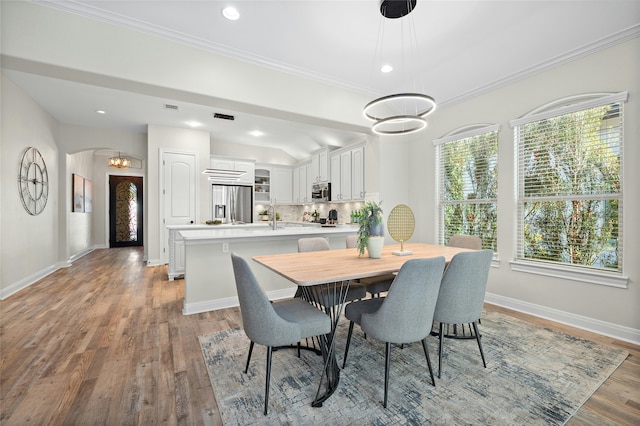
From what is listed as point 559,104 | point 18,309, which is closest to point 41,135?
point 18,309

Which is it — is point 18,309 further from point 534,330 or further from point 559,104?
point 559,104

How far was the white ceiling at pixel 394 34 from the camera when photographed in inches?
99.5

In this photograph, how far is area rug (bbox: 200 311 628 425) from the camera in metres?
1.66

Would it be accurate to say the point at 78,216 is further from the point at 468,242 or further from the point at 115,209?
the point at 468,242

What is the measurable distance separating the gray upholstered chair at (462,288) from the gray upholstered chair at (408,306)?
0.93ft

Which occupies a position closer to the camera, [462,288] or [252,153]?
[462,288]

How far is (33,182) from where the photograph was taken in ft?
15.0

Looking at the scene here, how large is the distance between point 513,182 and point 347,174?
2918mm

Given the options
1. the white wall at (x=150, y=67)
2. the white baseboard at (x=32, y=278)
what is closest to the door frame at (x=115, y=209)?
the white baseboard at (x=32, y=278)

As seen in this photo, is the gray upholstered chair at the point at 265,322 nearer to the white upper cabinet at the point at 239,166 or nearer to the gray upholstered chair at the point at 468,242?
the gray upholstered chair at the point at 468,242

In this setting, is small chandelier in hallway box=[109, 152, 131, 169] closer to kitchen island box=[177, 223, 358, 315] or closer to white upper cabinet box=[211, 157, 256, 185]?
white upper cabinet box=[211, 157, 256, 185]

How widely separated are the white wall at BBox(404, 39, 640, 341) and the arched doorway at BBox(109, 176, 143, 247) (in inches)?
362

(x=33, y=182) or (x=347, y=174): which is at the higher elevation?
(x=347, y=174)

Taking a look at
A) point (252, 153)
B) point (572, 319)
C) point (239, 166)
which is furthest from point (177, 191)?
point (572, 319)
